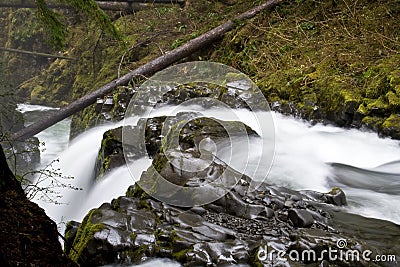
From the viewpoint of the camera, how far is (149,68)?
29.3ft

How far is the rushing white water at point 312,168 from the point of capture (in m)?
4.64

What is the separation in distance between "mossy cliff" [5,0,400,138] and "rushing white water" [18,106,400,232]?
A: 1.22ft

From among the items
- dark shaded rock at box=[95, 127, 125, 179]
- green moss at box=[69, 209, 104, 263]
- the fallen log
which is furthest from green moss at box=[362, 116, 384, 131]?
the fallen log

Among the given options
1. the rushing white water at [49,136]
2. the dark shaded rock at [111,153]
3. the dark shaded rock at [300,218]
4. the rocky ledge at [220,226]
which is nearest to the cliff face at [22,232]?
the rocky ledge at [220,226]

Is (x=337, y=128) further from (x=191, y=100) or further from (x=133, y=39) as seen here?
(x=133, y=39)

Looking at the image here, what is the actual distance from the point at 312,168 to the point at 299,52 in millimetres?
3923

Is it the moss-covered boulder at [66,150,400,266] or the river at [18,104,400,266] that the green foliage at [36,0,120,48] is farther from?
the moss-covered boulder at [66,150,400,266]

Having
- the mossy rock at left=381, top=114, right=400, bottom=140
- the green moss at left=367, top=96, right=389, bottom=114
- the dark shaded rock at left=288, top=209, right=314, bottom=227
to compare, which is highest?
the green moss at left=367, top=96, right=389, bottom=114

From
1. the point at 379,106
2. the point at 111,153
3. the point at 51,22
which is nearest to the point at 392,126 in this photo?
the point at 379,106

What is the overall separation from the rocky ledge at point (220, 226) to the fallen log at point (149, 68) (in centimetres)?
475

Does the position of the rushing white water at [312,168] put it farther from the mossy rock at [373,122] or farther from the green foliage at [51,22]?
the green foliage at [51,22]

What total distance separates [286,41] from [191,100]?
9.45 feet

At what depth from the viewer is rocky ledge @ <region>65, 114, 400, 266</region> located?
3.08m

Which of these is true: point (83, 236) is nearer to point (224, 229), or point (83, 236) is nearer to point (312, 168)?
point (224, 229)
